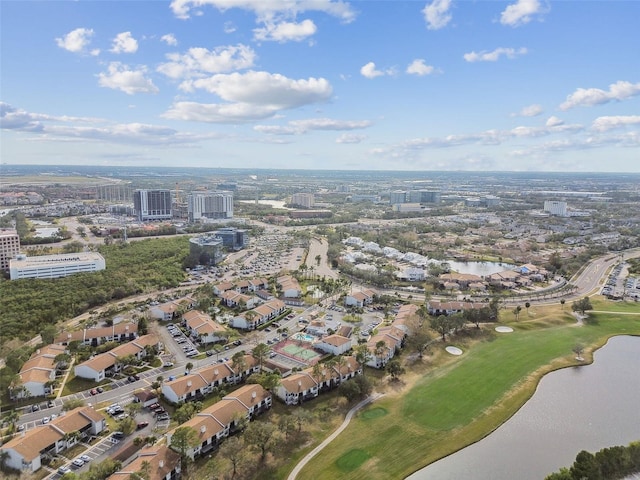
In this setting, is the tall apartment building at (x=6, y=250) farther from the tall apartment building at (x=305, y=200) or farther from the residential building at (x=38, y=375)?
the tall apartment building at (x=305, y=200)

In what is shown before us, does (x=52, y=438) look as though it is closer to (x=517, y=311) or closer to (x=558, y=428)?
(x=558, y=428)

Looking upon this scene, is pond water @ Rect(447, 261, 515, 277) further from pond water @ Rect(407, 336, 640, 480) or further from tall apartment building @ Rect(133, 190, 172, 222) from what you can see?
tall apartment building @ Rect(133, 190, 172, 222)

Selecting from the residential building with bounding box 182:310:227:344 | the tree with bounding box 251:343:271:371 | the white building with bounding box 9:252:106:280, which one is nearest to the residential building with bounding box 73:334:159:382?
the residential building with bounding box 182:310:227:344

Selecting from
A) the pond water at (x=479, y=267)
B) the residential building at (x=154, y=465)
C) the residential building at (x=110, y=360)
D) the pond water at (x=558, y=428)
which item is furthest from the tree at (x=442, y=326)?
the pond water at (x=479, y=267)

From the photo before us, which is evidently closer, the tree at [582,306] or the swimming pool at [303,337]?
the swimming pool at [303,337]

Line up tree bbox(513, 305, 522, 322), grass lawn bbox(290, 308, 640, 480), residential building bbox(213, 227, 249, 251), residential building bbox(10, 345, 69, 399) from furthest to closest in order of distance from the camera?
residential building bbox(213, 227, 249, 251) → tree bbox(513, 305, 522, 322) → residential building bbox(10, 345, 69, 399) → grass lawn bbox(290, 308, 640, 480)

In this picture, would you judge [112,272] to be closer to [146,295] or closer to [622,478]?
[146,295]
